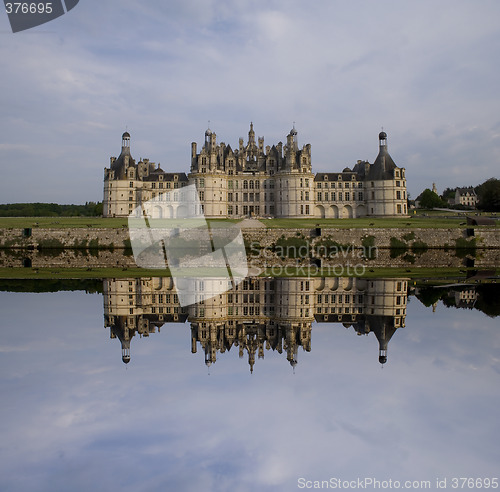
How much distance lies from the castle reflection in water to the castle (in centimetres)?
4201

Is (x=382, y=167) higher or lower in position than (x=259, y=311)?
higher

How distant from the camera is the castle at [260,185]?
6794cm

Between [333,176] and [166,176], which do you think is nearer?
[333,176]

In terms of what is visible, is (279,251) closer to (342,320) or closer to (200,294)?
(200,294)

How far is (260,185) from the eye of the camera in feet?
232

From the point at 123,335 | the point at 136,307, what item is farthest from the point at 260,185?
the point at 123,335

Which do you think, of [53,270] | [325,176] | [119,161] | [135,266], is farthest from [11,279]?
[325,176]

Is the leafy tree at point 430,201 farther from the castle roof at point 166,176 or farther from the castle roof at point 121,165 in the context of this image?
the castle roof at point 121,165

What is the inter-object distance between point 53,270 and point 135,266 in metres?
5.06

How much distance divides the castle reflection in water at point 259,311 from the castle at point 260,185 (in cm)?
4201

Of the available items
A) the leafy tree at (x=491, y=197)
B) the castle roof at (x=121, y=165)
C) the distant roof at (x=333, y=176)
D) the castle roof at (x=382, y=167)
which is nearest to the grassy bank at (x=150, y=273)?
the castle roof at (x=382, y=167)

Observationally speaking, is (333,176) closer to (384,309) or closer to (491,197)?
(491,197)

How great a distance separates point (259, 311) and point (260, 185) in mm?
52922

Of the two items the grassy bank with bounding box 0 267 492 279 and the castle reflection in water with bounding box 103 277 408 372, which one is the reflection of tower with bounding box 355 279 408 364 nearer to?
the castle reflection in water with bounding box 103 277 408 372
